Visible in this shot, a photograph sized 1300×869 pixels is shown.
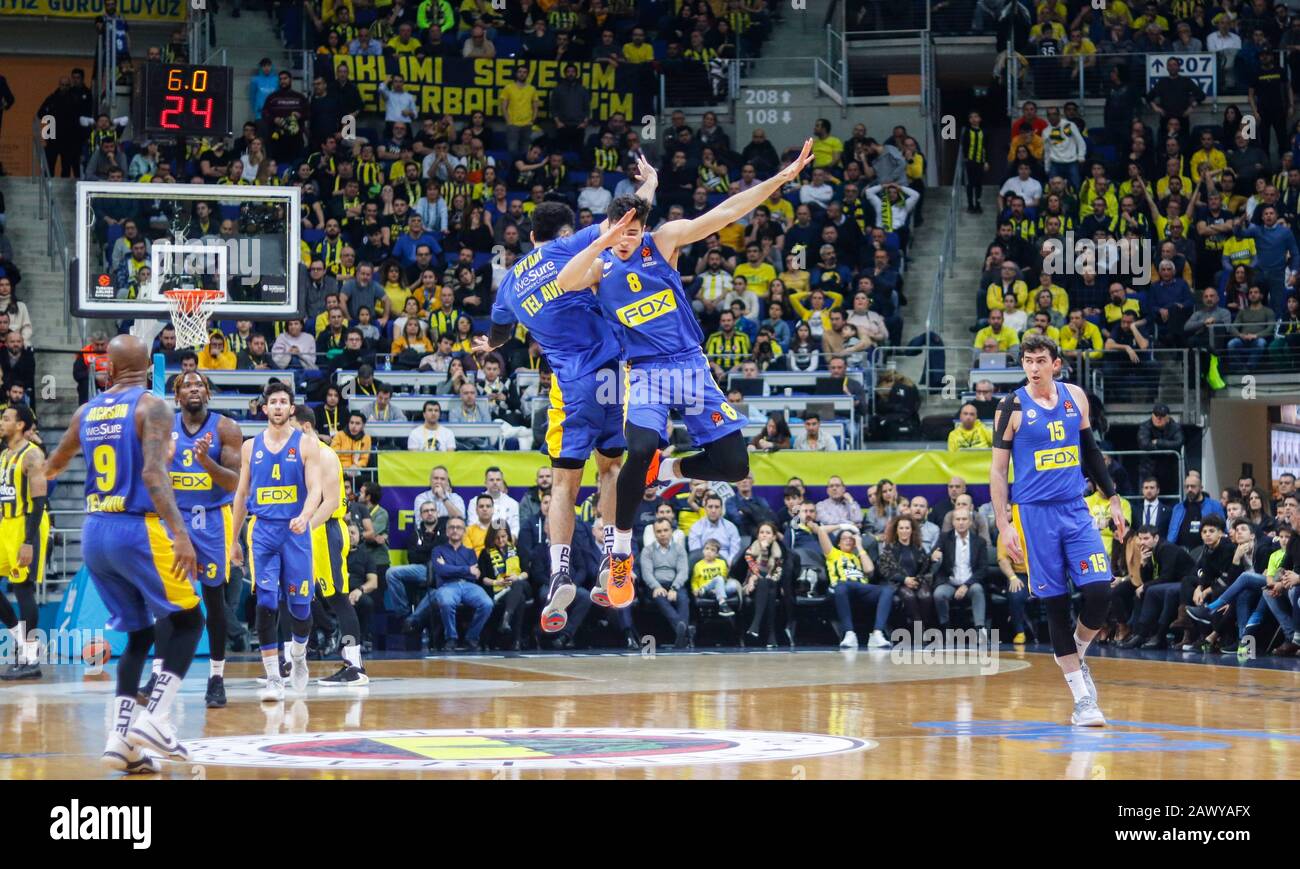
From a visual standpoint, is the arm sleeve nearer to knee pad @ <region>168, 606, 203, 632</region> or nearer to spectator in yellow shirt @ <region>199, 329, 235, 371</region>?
knee pad @ <region>168, 606, 203, 632</region>

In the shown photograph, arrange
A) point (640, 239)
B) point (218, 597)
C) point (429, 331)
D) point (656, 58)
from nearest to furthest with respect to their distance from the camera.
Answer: point (640, 239), point (218, 597), point (429, 331), point (656, 58)

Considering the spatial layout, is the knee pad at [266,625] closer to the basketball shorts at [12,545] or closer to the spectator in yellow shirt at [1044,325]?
the basketball shorts at [12,545]

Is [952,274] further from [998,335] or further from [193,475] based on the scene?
[193,475]

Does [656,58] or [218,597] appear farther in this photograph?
[656,58]

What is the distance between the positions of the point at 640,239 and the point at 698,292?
1307 cm

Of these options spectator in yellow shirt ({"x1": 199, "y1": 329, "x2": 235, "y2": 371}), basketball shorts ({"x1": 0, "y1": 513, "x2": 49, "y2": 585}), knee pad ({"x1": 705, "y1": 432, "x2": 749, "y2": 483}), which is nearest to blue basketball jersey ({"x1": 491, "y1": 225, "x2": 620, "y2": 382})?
knee pad ({"x1": 705, "y1": 432, "x2": 749, "y2": 483})

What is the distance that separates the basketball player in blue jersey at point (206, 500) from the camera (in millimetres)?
11750

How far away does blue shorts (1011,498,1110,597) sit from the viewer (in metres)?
10.7

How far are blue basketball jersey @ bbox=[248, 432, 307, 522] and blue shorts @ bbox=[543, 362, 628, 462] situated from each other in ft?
11.1

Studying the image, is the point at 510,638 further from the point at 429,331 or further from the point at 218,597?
the point at 218,597

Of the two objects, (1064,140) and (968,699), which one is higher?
(1064,140)

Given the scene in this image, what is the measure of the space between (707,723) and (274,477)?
4.10 meters

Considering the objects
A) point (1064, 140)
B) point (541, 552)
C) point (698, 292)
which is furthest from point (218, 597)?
point (1064, 140)

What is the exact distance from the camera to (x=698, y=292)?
22.3 metres
